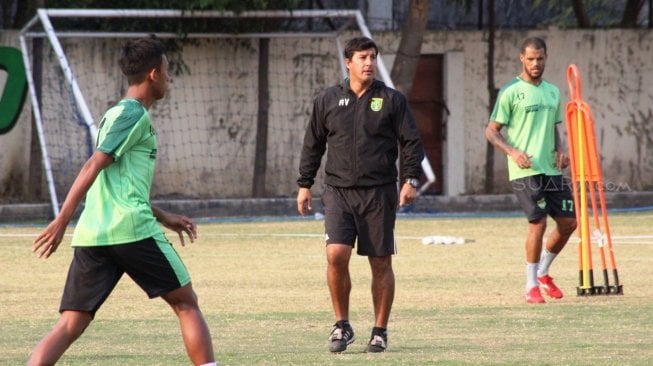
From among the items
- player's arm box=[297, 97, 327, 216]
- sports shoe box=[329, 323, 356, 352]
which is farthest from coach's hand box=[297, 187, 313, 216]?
sports shoe box=[329, 323, 356, 352]

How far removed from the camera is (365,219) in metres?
9.66

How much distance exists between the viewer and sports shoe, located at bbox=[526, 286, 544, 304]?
486 inches

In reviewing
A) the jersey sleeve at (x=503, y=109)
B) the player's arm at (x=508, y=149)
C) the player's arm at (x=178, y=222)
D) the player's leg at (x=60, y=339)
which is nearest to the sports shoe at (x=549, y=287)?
the player's arm at (x=508, y=149)

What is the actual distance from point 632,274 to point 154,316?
519 cm

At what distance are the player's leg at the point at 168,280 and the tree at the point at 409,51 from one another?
17.8 metres

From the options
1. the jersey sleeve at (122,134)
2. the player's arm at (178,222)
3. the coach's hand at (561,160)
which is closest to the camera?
the jersey sleeve at (122,134)

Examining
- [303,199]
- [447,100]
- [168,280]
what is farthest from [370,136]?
[447,100]

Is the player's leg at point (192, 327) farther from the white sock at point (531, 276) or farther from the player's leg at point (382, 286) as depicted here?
the white sock at point (531, 276)

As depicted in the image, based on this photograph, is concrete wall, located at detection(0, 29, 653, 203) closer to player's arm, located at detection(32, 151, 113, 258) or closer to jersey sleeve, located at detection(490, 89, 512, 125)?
jersey sleeve, located at detection(490, 89, 512, 125)

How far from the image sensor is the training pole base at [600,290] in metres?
12.8

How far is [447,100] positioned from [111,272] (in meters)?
19.8

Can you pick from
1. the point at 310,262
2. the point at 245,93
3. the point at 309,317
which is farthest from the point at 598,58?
the point at 309,317

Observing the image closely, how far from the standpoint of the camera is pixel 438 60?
2700 centimetres

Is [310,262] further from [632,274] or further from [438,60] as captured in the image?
[438,60]
